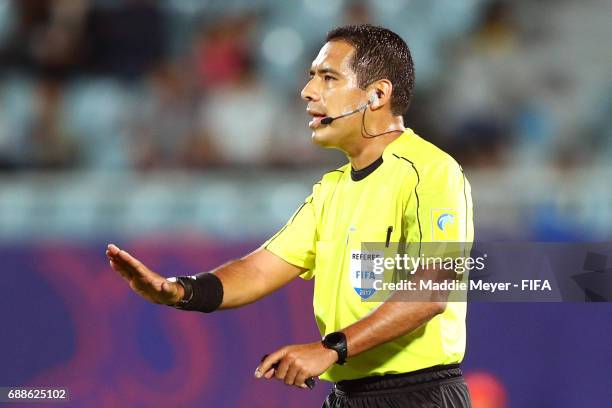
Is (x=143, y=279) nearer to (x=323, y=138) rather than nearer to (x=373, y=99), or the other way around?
(x=323, y=138)

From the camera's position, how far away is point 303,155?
6500 millimetres

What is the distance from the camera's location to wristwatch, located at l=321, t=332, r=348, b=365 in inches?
114

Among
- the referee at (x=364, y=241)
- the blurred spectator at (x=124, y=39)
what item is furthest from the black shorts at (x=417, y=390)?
the blurred spectator at (x=124, y=39)

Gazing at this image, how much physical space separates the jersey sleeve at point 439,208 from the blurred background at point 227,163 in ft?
6.16

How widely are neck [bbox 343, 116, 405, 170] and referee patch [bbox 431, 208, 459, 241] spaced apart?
1.43ft

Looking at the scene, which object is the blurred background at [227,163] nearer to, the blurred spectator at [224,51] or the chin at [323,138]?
the blurred spectator at [224,51]

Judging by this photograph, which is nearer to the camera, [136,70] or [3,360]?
[3,360]

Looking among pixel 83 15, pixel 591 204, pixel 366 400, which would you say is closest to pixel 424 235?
pixel 366 400

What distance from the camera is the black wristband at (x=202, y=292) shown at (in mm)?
3312

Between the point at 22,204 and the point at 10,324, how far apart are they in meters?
1.00

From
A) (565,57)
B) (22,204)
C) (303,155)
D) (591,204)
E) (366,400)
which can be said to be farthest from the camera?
(565,57)

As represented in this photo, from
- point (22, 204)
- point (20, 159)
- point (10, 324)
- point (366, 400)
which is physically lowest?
point (366, 400)

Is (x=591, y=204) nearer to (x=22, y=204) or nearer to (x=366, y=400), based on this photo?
(x=366, y=400)

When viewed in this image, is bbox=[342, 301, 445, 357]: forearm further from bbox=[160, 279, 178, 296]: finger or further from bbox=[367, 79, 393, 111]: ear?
bbox=[367, 79, 393, 111]: ear
